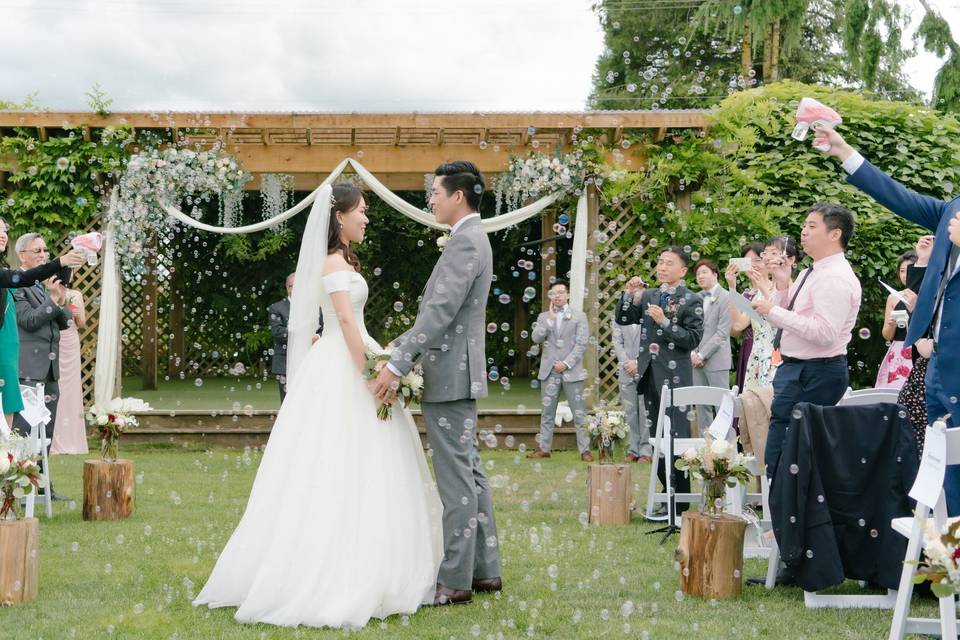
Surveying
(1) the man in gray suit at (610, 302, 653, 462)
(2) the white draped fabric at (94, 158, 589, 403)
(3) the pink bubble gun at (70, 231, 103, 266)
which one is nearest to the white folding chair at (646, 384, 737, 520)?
(1) the man in gray suit at (610, 302, 653, 462)

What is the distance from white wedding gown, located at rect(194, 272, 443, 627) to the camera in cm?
385

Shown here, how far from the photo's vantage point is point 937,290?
375cm

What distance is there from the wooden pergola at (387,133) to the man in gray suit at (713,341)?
2648 millimetres

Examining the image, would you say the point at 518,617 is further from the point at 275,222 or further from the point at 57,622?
the point at 275,222

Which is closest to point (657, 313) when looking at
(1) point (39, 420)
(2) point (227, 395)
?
(1) point (39, 420)

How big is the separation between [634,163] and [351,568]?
7.85 meters

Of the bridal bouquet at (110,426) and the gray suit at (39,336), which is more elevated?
the gray suit at (39,336)

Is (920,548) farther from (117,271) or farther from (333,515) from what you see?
(117,271)

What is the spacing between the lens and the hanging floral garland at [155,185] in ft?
35.1

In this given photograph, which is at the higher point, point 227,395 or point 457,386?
point 457,386

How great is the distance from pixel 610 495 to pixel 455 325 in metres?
2.54

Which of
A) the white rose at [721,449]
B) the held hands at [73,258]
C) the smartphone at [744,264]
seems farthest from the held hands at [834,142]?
the held hands at [73,258]

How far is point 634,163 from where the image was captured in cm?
1088

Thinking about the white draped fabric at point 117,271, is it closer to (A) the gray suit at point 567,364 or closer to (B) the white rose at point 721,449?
(A) the gray suit at point 567,364
